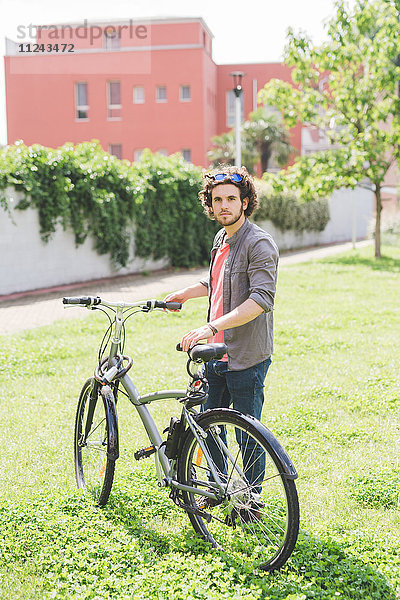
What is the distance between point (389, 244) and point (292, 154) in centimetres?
1403

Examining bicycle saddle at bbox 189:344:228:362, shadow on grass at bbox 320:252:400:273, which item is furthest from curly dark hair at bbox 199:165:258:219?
shadow on grass at bbox 320:252:400:273

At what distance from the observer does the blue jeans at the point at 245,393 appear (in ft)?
11.3

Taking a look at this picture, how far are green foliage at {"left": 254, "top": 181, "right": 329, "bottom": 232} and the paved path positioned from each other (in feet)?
21.5

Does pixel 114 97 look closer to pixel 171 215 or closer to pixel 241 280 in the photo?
pixel 171 215

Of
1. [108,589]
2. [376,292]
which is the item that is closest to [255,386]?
[108,589]

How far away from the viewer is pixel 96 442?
4043 mm

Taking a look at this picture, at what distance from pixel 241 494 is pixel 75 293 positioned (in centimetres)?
1175

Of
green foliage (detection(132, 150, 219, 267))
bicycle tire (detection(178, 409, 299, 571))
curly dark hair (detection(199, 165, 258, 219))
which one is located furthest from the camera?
green foliage (detection(132, 150, 219, 267))

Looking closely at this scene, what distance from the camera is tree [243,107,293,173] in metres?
36.8

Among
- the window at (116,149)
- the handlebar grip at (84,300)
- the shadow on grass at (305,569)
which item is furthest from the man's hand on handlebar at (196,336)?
the window at (116,149)

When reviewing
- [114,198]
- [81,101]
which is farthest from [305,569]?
[81,101]

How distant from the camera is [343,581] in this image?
3104mm

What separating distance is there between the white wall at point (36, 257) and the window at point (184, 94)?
72.2 ft

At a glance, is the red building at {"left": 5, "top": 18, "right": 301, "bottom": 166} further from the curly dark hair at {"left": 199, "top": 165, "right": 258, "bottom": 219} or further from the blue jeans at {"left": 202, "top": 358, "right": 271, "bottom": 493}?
the blue jeans at {"left": 202, "top": 358, "right": 271, "bottom": 493}
